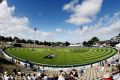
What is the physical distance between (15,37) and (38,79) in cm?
13291

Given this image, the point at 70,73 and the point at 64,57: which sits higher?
the point at 64,57

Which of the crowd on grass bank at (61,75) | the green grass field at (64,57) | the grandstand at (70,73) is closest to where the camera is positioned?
the crowd on grass bank at (61,75)

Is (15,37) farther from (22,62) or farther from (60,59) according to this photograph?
(22,62)

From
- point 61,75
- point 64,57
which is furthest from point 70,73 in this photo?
point 64,57

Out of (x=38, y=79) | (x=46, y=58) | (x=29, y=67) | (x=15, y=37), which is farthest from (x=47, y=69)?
(x=15, y=37)

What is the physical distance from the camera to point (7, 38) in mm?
135125

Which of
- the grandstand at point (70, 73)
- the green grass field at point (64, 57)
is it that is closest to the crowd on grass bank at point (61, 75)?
the grandstand at point (70, 73)

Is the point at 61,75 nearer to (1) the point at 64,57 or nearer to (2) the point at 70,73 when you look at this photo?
(2) the point at 70,73

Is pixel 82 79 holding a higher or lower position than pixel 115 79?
lower

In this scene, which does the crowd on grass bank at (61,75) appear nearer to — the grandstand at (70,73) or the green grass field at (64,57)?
the grandstand at (70,73)

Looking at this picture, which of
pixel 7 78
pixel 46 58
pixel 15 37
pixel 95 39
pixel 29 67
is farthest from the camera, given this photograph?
pixel 95 39

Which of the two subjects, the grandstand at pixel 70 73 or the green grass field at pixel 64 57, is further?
the green grass field at pixel 64 57

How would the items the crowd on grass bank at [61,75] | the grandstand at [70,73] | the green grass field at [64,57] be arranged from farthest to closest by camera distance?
1. the green grass field at [64,57]
2. the grandstand at [70,73]
3. the crowd on grass bank at [61,75]

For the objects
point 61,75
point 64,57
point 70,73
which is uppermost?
point 61,75
